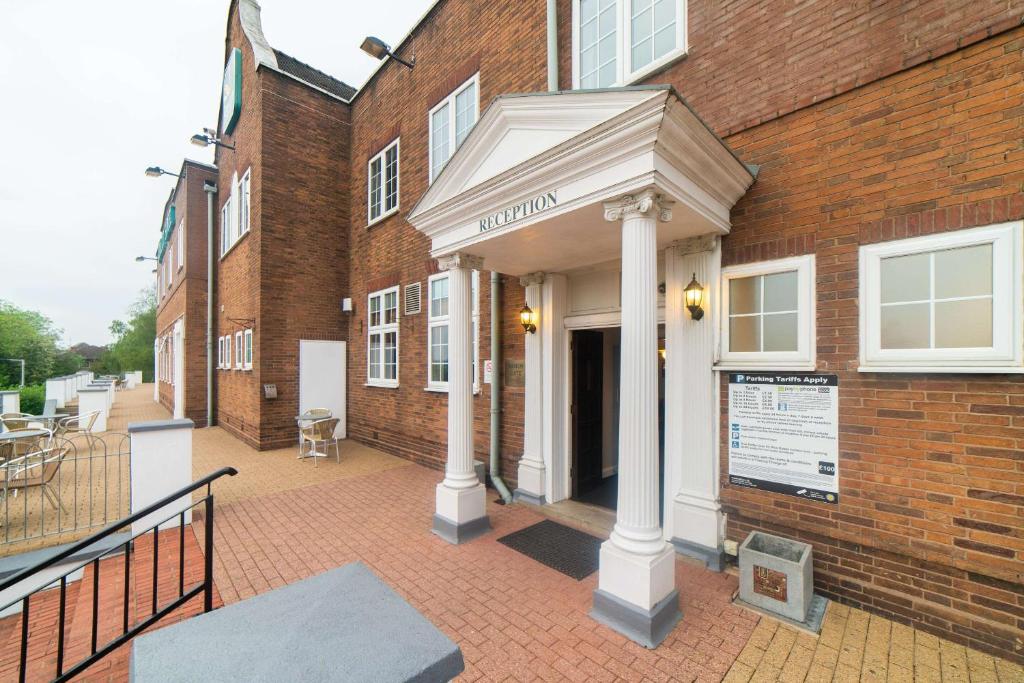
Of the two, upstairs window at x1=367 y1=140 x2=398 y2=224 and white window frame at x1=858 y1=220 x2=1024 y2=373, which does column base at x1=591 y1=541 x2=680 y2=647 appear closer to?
white window frame at x1=858 y1=220 x2=1024 y2=373

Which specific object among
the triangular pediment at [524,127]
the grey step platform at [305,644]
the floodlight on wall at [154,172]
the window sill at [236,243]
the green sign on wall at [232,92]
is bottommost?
the grey step platform at [305,644]

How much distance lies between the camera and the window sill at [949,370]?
2869 mm

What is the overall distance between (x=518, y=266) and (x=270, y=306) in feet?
22.0

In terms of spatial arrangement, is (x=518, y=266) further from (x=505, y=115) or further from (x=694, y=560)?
(x=694, y=560)

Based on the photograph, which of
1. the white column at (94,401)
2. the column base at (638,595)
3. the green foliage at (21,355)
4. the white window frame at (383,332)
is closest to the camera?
the column base at (638,595)

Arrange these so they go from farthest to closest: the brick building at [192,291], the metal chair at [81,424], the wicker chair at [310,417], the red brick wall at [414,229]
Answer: the brick building at [192,291], the wicker chair at [310,417], the metal chair at [81,424], the red brick wall at [414,229]

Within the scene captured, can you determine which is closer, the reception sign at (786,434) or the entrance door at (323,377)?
the reception sign at (786,434)

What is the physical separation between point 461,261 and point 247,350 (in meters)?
7.99

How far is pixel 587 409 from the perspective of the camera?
20.3 ft

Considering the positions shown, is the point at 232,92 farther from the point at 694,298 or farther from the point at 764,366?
the point at 764,366

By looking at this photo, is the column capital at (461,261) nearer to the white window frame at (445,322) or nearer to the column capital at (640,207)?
the white window frame at (445,322)

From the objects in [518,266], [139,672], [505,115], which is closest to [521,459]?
[518,266]

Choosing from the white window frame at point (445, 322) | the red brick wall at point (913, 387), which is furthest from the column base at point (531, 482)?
the red brick wall at point (913, 387)

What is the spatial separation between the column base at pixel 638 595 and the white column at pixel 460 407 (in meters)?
1.90
